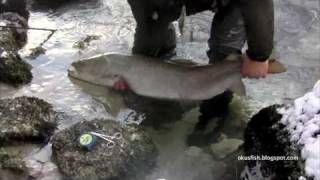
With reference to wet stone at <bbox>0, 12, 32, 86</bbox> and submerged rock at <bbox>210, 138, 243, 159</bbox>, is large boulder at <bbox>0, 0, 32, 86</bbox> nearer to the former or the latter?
wet stone at <bbox>0, 12, 32, 86</bbox>

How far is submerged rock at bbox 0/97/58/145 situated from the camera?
4141 mm

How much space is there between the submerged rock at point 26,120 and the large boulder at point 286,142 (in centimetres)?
153

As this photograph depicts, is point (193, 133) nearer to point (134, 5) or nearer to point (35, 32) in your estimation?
point (134, 5)

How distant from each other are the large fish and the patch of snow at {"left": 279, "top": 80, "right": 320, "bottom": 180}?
838 mm

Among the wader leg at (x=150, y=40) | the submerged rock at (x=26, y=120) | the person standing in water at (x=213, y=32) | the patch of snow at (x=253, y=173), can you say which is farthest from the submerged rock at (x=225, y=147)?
the submerged rock at (x=26, y=120)

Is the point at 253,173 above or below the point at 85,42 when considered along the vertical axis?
below

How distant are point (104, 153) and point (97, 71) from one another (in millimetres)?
985

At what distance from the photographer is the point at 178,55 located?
216 inches

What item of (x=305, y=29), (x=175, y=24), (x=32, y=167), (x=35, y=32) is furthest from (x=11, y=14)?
(x=305, y=29)

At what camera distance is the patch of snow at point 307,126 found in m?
3.08

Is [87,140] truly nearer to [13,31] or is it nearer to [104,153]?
[104,153]

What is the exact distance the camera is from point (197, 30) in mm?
6008

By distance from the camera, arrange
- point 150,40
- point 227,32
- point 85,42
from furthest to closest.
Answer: point 85,42
point 150,40
point 227,32

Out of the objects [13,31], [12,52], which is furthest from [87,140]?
[13,31]
